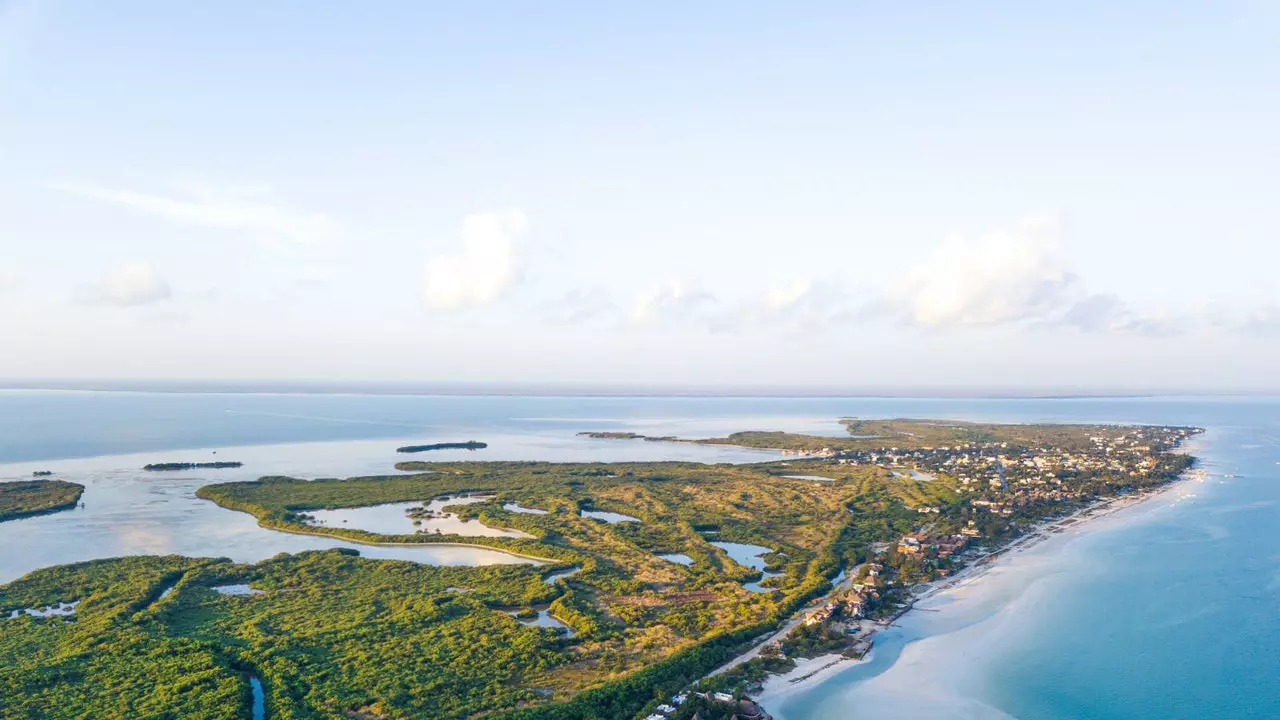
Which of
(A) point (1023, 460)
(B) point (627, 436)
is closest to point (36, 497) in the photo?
(B) point (627, 436)

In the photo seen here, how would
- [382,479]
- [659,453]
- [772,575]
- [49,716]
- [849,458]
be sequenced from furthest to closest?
1. [659,453]
2. [849,458]
3. [382,479]
4. [772,575]
5. [49,716]

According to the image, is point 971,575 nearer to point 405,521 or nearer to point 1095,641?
point 1095,641

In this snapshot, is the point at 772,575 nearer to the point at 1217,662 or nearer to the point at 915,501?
the point at 1217,662

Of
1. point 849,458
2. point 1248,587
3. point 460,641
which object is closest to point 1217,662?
point 1248,587

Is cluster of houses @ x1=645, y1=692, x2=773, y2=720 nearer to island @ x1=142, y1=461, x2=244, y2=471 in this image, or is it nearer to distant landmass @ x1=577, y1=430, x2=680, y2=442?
island @ x1=142, y1=461, x2=244, y2=471

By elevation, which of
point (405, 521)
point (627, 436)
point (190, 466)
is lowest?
point (405, 521)

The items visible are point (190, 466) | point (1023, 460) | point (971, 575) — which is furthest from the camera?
point (1023, 460)
